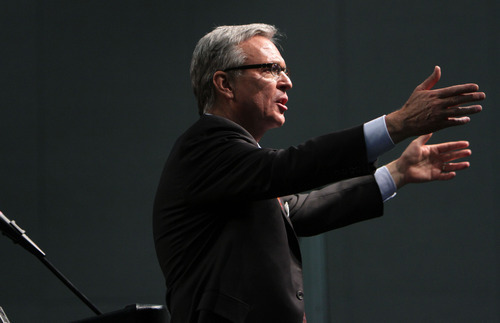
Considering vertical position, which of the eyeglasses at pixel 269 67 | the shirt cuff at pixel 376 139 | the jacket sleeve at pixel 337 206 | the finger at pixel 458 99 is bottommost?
the jacket sleeve at pixel 337 206

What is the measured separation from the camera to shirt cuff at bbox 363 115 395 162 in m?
1.16

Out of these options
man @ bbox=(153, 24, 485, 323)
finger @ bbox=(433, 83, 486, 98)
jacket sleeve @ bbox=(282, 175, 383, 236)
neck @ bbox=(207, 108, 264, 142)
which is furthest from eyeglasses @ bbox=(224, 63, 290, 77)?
finger @ bbox=(433, 83, 486, 98)

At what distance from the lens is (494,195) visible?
2.97m

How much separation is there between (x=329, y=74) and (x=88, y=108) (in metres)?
1.51

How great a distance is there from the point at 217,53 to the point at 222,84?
0.10 metres

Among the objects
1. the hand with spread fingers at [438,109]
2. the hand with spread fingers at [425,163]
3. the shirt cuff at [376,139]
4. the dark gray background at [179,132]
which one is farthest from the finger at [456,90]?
the dark gray background at [179,132]

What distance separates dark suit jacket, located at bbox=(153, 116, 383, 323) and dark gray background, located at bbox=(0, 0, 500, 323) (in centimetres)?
184

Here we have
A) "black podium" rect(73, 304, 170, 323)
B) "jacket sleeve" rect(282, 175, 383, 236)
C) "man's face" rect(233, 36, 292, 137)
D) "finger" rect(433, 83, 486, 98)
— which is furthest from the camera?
"jacket sleeve" rect(282, 175, 383, 236)

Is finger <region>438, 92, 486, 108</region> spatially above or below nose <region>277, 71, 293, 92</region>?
below

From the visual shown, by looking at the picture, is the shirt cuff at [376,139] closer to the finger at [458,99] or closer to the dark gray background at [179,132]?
the finger at [458,99]

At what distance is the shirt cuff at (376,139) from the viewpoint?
1.16 metres

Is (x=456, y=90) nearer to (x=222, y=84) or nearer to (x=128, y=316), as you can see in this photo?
(x=222, y=84)

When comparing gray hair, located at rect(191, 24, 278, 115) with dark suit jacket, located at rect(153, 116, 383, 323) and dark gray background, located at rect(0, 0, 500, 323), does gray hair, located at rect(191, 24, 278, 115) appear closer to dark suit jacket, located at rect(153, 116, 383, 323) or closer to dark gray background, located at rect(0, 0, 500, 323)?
dark suit jacket, located at rect(153, 116, 383, 323)

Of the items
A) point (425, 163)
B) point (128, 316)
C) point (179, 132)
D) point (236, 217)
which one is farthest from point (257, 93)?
point (179, 132)
